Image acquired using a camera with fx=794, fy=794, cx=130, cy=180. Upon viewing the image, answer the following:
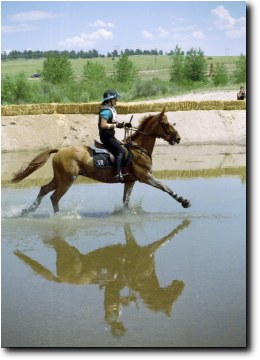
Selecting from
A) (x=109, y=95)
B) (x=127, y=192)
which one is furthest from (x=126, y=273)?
(x=127, y=192)

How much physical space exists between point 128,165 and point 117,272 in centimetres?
370

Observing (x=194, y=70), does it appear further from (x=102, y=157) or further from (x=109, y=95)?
(x=109, y=95)

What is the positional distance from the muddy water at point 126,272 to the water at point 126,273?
0.01m

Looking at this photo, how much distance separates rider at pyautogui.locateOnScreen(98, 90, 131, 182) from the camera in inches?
473

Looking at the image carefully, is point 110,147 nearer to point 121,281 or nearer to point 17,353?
point 121,281

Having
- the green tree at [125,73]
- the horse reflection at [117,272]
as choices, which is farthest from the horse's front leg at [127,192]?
the green tree at [125,73]

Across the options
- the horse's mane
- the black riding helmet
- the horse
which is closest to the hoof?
the horse

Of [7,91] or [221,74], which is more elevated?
[221,74]

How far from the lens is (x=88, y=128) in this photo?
27391mm

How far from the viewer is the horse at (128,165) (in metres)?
12.9

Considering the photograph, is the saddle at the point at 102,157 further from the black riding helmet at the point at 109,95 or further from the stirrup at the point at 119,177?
the black riding helmet at the point at 109,95

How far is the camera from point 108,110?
39.5ft

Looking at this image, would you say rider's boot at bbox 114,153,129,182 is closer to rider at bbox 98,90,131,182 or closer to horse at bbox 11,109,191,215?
rider at bbox 98,90,131,182

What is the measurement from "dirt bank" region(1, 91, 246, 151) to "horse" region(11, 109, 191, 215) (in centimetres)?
1090
